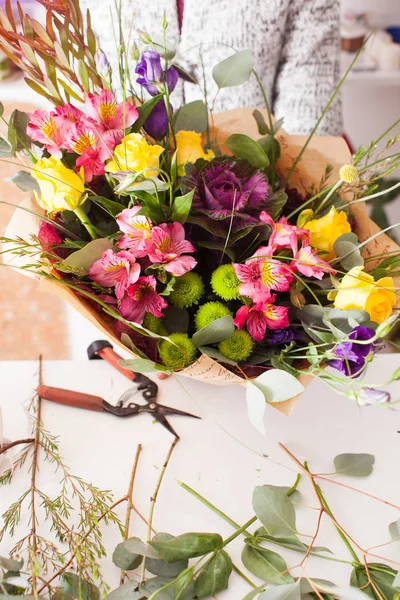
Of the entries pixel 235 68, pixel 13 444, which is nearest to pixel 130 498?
pixel 13 444

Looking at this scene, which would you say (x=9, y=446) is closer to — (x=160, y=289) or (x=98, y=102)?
(x=160, y=289)

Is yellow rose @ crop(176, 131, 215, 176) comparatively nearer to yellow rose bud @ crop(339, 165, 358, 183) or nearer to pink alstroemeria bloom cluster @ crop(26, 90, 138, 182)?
pink alstroemeria bloom cluster @ crop(26, 90, 138, 182)

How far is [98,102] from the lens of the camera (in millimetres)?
532

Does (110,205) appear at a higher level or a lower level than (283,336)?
higher

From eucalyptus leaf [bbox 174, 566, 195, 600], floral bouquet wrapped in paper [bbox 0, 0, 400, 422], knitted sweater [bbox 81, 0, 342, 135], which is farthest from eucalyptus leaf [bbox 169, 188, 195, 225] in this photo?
knitted sweater [bbox 81, 0, 342, 135]

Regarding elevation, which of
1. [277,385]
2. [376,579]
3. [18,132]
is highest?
[18,132]

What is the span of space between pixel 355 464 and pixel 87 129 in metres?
0.46

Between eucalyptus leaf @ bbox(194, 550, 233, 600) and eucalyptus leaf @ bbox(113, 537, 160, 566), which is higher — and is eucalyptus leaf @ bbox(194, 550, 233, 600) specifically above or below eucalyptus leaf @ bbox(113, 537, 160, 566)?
below

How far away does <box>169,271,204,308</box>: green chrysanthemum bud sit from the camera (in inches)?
22.8

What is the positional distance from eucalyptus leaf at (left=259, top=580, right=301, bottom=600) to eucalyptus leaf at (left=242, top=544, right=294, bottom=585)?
0.06 ft

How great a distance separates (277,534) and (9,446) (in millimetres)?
307

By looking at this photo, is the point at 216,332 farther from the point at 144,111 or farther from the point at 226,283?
the point at 144,111

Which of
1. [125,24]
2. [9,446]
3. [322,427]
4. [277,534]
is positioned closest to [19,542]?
[9,446]

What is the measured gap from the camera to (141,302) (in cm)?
57
